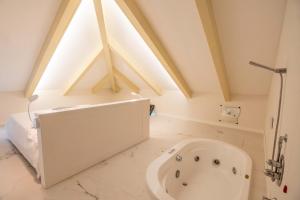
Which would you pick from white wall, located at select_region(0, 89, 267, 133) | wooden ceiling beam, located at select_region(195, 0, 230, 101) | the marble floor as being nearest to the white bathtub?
the marble floor

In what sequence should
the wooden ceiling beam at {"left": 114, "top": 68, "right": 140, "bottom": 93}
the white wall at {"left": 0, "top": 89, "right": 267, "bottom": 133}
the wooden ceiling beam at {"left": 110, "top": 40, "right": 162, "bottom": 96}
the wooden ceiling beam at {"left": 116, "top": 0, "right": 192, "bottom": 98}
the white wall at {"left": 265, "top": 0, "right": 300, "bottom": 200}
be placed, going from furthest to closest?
1. the wooden ceiling beam at {"left": 114, "top": 68, "right": 140, "bottom": 93}
2. the wooden ceiling beam at {"left": 110, "top": 40, "right": 162, "bottom": 96}
3. the white wall at {"left": 0, "top": 89, "right": 267, "bottom": 133}
4. the wooden ceiling beam at {"left": 116, "top": 0, "right": 192, "bottom": 98}
5. the white wall at {"left": 265, "top": 0, "right": 300, "bottom": 200}

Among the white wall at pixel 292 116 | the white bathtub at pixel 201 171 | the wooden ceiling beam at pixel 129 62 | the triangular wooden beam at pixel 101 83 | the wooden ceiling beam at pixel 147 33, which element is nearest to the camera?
the white wall at pixel 292 116

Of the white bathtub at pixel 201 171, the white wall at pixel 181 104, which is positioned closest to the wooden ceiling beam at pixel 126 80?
the white wall at pixel 181 104

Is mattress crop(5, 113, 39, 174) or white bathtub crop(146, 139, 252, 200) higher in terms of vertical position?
mattress crop(5, 113, 39, 174)

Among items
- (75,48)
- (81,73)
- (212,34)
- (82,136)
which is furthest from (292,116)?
(81,73)

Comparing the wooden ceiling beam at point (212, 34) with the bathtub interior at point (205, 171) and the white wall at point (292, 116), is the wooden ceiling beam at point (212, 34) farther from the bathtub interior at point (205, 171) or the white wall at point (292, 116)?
the bathtub interior at point (205, 171)

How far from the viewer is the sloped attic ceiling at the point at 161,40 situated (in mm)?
2055

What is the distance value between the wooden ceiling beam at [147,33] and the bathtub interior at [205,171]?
1.50 meters

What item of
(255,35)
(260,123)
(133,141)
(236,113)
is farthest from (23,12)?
(260,123)

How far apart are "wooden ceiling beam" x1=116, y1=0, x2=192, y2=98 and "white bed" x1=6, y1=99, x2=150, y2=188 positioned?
0.97 meters

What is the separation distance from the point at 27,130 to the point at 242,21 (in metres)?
3.07

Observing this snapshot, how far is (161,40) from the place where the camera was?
9.05ft

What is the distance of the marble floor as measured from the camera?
5.48ft

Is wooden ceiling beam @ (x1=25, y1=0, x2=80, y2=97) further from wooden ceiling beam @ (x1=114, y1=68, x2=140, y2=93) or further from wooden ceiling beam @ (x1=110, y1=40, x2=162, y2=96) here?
wooden ceiling beam @ (x1=114, y1=68, x2=140, y2=93)
